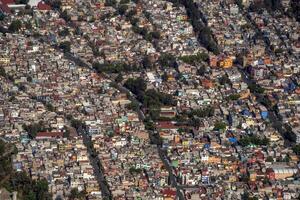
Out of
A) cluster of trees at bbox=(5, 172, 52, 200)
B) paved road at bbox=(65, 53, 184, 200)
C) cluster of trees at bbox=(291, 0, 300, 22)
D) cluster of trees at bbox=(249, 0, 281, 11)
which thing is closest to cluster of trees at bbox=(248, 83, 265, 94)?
paved road at bbox=(65, 53, 184, 200)

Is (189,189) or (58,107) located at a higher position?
(58,107)

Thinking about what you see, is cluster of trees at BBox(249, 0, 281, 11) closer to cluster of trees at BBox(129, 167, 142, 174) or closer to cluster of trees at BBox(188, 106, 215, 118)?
cluster of trees at BBox(188, 106, 215, 118)

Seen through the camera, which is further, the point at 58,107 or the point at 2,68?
the point at 2,68

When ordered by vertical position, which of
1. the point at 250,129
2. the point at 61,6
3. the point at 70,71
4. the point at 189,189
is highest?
the point at 61,6

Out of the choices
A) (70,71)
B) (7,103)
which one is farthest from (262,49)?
(7,103)

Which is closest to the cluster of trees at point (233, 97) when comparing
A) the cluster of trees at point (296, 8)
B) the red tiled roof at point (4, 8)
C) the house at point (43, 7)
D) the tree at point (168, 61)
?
the tree at point (168, 61)

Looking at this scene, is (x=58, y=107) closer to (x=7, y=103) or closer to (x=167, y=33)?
(x=7, y=103)
